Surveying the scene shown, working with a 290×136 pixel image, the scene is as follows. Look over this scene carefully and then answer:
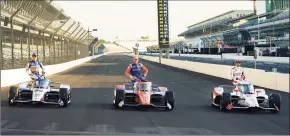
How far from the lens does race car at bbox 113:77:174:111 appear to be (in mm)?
10914

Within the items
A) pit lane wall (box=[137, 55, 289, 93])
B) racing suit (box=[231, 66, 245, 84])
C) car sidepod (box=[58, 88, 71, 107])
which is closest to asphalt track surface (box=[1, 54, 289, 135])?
car sidepod (box=[58, 88, 71, 107])

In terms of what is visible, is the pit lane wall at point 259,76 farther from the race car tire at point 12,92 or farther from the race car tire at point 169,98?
the race car tire at point 12,92

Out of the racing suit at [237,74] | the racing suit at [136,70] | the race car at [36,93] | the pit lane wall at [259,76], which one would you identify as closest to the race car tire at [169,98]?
the racing suit at [136,70]

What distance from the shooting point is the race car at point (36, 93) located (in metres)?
11.2

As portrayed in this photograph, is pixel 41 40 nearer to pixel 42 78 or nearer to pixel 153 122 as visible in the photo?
pixel 42 78

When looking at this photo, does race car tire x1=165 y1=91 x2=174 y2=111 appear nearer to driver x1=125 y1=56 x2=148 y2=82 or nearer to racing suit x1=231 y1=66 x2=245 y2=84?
driver x1=125 y1=56 x2=148 y2=82

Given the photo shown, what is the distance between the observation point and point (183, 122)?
9.06 m

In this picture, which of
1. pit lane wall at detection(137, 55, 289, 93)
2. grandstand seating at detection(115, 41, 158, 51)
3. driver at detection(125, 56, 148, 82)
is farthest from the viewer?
grandstand seating at detection(115, 41, 158, 51)

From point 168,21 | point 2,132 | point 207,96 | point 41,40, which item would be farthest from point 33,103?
point 168,21

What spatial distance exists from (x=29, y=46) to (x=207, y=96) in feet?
44.6

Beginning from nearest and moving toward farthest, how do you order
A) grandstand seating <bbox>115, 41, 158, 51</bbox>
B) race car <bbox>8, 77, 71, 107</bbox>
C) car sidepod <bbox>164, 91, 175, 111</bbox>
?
car sidepod <bbox>164, 91, 175, 111</bbox>
race car <bbox>8, 77, 71, 107</bbox>
grandstand seating <bbox>115, 41, 158, 51</bbox>

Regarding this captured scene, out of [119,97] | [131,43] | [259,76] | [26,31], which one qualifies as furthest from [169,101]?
[131,43]

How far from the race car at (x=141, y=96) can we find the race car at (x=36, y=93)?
4.89ft

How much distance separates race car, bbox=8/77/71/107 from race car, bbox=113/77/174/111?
1.49 metres
